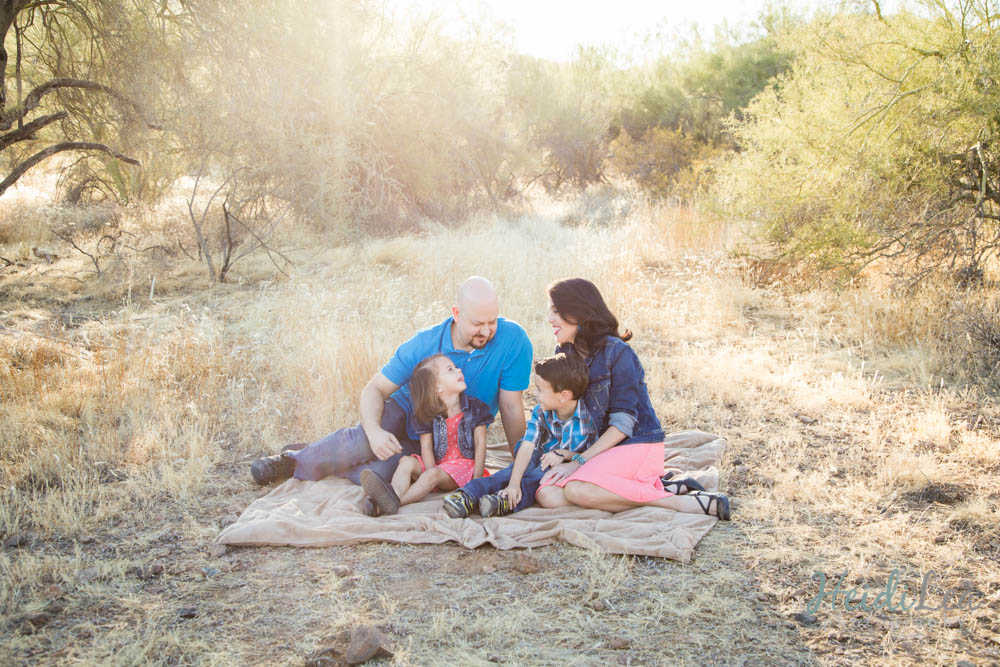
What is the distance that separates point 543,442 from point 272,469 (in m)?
1.63

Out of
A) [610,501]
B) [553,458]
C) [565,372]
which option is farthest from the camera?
[553,458]

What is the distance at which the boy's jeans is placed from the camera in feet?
12.3

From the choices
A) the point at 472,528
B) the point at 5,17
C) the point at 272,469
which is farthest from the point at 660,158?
the point at 472,528

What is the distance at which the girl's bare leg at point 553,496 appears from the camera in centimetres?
374

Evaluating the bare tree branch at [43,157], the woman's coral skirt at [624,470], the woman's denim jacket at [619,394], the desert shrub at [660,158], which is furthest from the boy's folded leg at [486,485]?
the desert shrub at [660,158]

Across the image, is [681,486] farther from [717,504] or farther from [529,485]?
[529,485]

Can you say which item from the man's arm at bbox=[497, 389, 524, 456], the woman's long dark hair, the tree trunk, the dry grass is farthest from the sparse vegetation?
the woman's long dark hair

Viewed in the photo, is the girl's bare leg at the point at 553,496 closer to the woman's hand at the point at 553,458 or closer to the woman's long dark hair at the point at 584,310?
the woman's hand at the point at 553,458

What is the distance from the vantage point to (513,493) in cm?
371

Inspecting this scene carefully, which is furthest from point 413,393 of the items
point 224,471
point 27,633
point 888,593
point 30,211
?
point 30,211

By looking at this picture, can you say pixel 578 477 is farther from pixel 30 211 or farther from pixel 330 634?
pixel 30 211

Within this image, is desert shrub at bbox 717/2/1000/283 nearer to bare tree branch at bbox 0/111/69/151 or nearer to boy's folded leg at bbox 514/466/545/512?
boy's folded leg at bbox 514/466/545/512

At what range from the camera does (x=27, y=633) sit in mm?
2723

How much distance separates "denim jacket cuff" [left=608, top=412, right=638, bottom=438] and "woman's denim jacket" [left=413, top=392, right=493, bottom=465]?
769 mm
